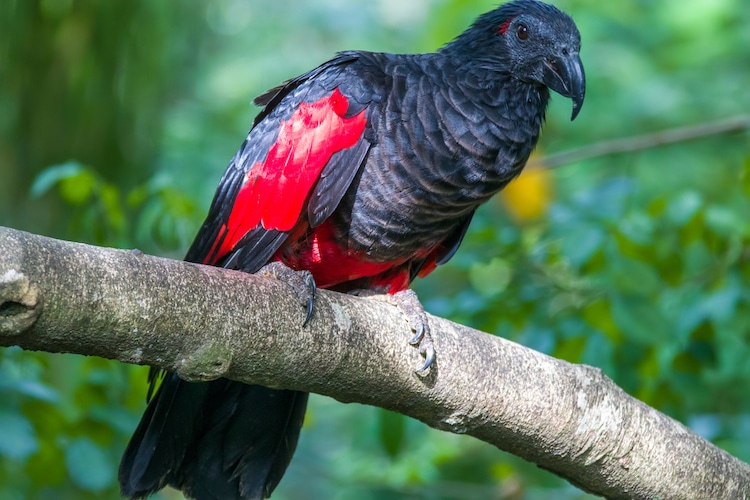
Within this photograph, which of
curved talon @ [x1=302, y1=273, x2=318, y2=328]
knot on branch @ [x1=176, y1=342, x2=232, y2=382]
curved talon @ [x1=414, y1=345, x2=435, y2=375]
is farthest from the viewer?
curved talon @ [x1=414, y1=345, x2=435, y2=375]

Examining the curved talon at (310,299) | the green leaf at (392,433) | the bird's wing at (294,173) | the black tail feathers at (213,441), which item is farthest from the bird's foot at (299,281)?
the green leaf at (392,433)

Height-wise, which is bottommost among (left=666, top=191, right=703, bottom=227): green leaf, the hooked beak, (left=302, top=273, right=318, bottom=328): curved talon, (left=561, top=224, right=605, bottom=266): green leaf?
(left=302, top=273, right=318, bottom=328): curved talon

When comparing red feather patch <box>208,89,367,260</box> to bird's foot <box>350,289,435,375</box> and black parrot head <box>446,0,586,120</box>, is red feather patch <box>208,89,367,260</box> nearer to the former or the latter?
bird's foot <box>350,289,435,375</box>

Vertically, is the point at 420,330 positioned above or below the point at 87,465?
above

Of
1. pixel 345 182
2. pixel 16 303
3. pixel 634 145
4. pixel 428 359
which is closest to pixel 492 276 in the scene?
pixel 634 145

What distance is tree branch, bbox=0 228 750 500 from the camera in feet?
6.00

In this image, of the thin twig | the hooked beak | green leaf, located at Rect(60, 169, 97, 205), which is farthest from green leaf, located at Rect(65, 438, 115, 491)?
the thin twig

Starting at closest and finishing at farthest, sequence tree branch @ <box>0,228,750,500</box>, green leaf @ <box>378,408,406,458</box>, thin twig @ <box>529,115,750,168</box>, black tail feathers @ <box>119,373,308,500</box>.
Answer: tree branch @ <box>0,228,750,500</box> < black tail feathers @ <box>119,373,308,500</box> < green leaf @ <box>378,408,406,458</box> < thin twig @ <box>529,115,750,168</box>

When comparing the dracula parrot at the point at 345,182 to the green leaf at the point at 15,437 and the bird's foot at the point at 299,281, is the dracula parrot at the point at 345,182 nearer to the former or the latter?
the bird's foot at the point at 299,281

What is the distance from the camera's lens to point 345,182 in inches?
118

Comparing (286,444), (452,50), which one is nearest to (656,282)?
(452,50)

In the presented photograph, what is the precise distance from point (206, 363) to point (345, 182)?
114 centimetres

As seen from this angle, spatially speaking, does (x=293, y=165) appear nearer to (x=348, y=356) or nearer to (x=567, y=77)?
(x=348, y=356)

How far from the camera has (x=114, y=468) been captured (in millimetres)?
3344
